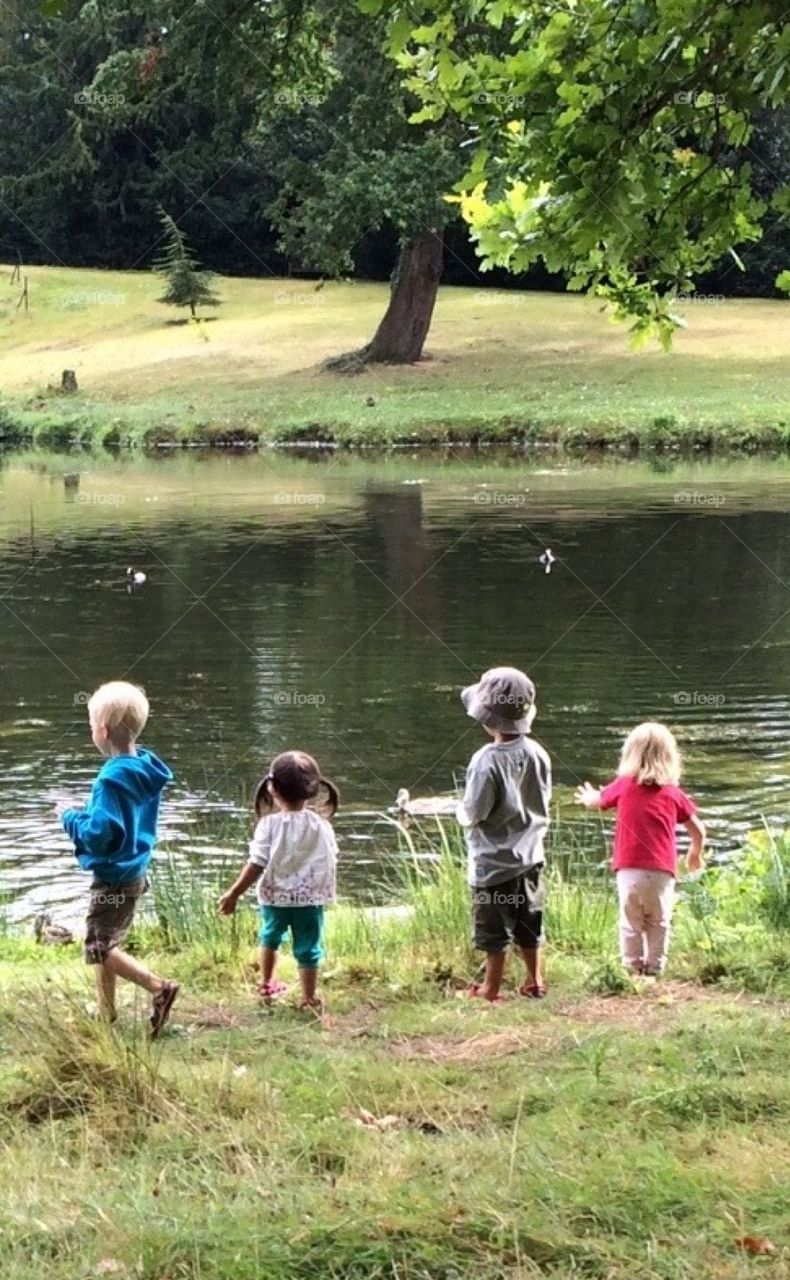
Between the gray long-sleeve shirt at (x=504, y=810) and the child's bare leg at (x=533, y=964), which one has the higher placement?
→ the gray long-sleeve shirt at (x=504, y=810)

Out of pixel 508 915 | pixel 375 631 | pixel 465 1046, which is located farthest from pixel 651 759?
pixel 375 631

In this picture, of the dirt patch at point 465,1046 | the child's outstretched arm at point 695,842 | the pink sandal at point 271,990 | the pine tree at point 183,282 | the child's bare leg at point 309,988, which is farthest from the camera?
the pine tree at point 183,282

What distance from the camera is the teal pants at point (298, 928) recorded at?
625cm

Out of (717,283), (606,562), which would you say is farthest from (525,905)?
(717,283)

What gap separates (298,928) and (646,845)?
65.7 inches

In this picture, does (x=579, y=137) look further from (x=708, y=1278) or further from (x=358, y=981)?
(x=708, y=1278)

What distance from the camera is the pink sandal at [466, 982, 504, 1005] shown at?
6211mm

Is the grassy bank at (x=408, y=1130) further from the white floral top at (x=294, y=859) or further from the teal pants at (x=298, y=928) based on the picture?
the white floral top at (x=294, y=859)

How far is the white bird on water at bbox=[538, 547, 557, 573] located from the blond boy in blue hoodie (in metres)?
16.2

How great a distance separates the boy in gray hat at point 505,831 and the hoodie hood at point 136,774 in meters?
1.30

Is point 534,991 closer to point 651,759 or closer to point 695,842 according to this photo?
point 651,759

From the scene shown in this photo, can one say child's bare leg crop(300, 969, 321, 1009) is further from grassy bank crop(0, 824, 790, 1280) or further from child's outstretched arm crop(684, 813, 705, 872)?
child's outstretched arm crop(684, 813, 705, 872)

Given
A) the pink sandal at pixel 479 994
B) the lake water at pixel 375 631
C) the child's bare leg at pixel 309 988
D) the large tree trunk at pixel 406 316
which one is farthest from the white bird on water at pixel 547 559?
the large tree trunk at pixel 406 316

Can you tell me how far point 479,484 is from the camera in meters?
31.8
